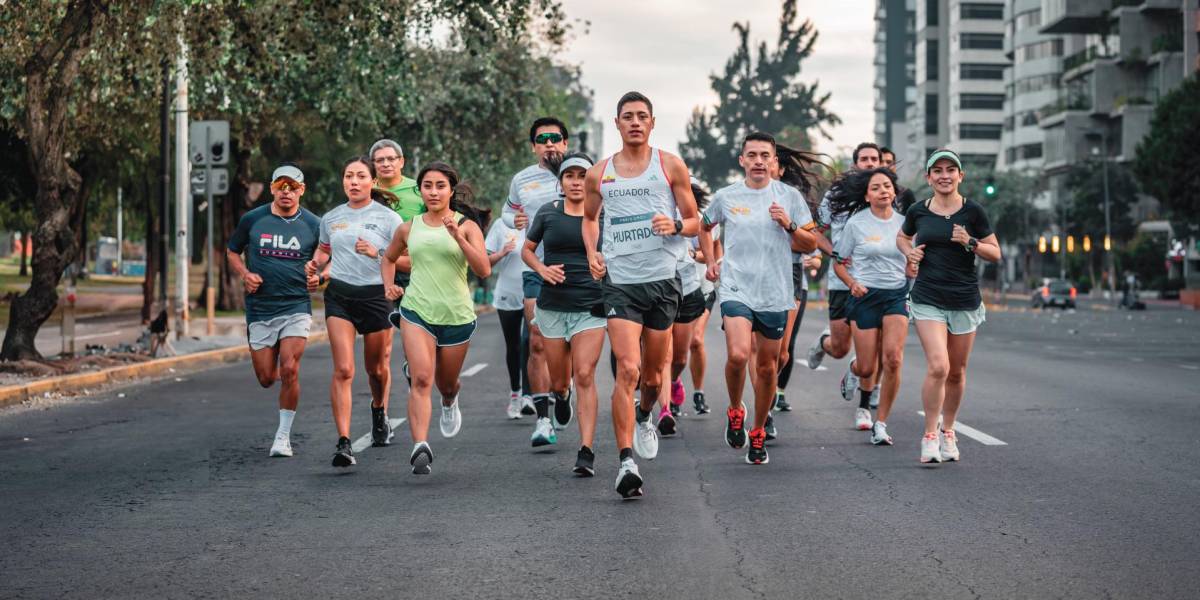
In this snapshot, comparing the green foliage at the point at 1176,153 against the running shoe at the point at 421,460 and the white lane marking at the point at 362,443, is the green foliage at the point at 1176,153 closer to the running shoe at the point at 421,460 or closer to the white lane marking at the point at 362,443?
the white lane marking at the point at 362,443

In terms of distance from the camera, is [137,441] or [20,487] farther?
[137,441]

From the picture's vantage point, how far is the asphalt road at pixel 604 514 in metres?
Answer: 6.11

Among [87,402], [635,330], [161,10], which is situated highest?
[161,10]

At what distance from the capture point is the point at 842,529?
23.8 ft

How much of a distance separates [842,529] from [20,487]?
4.88 metres

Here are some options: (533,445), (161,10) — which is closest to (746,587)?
(533,445)

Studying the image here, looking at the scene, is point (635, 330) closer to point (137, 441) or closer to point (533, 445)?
point (533, 445)

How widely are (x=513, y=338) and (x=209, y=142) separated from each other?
1428 cm

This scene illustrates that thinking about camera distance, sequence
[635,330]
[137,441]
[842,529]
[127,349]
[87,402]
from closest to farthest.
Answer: [842,529] → [635,330] → [137,441] → [87,402] → [127,349]

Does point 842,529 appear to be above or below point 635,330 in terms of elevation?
below

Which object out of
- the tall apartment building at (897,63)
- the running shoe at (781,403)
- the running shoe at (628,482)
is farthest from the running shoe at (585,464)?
the tall apartment building at (897,63)

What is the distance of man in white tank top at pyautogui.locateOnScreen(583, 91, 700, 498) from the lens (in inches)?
328

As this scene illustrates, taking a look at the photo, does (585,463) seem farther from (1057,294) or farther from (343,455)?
(1057,294)

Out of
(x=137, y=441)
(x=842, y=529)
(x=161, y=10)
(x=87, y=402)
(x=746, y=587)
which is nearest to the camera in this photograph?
(x=746, y=587)
